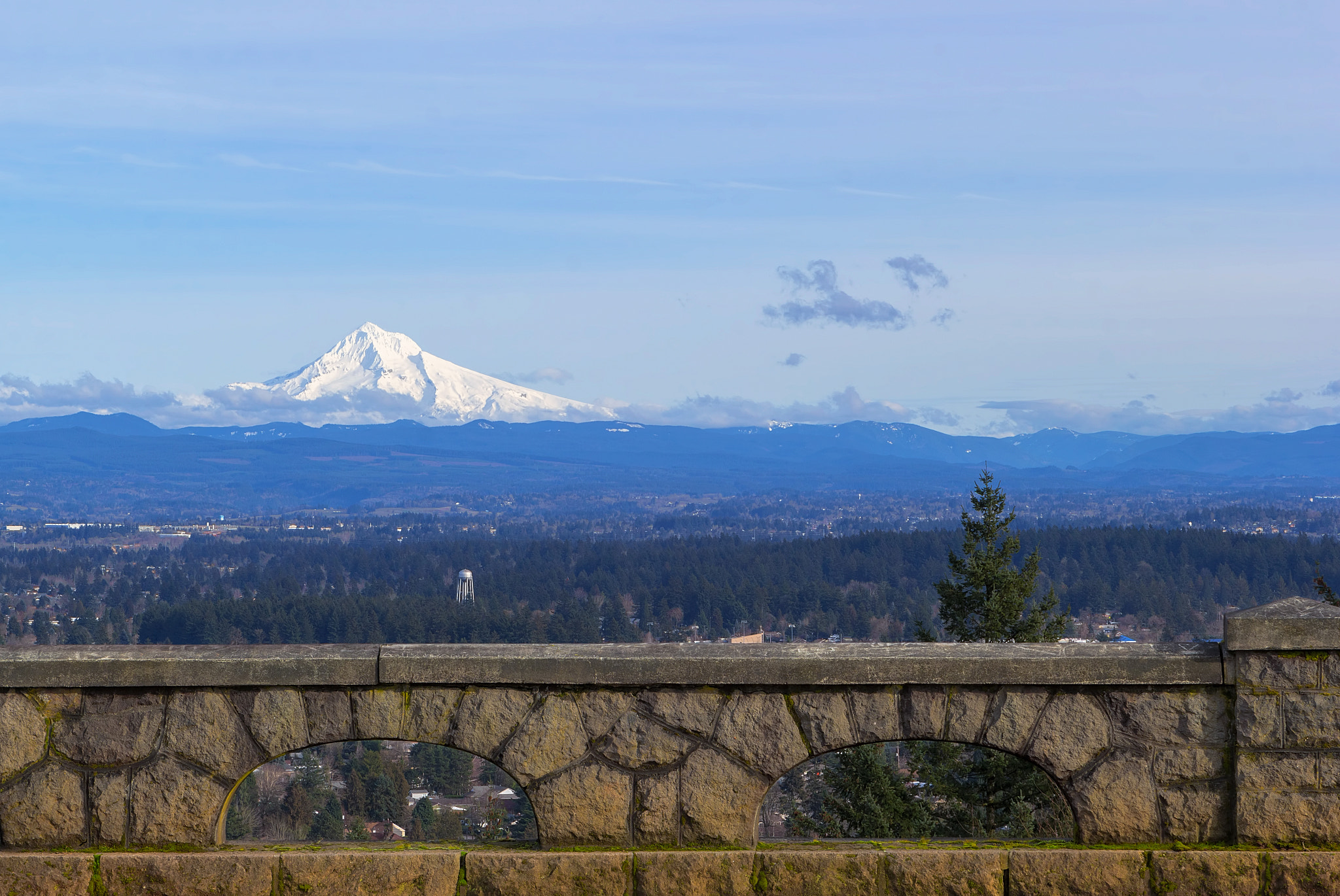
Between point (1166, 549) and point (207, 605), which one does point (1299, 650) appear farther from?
point (1166, 549)

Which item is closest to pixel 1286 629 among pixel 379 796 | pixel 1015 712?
pixel 1015 712

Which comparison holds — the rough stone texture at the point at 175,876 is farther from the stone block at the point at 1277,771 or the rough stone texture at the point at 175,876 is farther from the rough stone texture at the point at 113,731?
the stone block at the point at 1277,771

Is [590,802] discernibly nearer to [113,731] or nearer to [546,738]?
A: [546,738]

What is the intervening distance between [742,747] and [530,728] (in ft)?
3.10

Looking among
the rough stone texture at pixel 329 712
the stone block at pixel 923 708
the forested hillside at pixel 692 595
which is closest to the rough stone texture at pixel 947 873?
the stone block at pixel 923 708

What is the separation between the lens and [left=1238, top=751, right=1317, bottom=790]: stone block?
5.70m

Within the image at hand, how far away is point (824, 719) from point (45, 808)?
3491mm

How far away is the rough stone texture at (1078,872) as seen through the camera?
5.66m

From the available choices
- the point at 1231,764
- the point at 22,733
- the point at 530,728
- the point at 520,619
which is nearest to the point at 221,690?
the point at 22,733

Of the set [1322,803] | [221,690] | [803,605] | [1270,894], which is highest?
[221,690]

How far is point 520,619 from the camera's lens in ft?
431

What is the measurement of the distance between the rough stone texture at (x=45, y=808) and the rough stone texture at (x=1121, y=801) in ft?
14.5

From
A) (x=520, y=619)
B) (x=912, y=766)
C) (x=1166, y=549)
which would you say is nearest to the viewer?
(x=912, y=766)

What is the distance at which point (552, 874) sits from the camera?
18.9 ft
